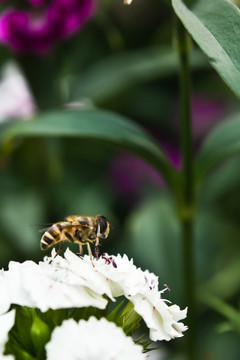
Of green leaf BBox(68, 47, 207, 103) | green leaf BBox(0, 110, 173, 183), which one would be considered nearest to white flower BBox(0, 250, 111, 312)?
green leaf BBox(0, 110, 173, 183)

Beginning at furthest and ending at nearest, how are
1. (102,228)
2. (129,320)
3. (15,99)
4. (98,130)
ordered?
(15,99), (98,130), (102,228), (129,320)

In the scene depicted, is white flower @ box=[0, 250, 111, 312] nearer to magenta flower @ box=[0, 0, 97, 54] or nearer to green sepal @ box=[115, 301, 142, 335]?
green sepal @ box=[115, 301, 142, 335]

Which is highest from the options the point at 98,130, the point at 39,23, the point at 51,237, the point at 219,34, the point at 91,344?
the point at 39,23

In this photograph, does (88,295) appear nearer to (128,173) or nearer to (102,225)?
(102,225)

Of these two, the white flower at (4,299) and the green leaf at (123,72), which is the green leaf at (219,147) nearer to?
the green leaf at (123,72)

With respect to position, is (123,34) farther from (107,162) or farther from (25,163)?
(25,163)

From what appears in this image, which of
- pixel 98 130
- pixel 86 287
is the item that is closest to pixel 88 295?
pixel 86 287

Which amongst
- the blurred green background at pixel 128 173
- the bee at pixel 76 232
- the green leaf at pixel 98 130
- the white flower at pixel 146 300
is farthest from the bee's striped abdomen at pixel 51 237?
the blurred green background at pixel 128 173

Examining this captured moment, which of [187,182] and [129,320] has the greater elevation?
[187,182]
